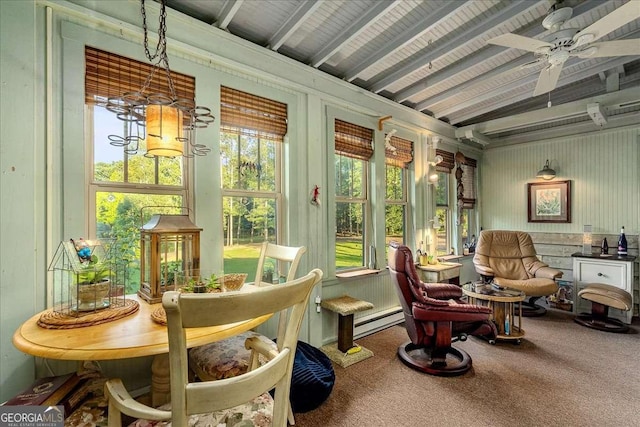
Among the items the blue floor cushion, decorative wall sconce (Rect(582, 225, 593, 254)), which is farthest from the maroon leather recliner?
decorative wall sconce (Rect(582, 225, 593, 254))

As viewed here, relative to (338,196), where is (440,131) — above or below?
above

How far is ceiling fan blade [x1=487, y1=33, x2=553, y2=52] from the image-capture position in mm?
1938

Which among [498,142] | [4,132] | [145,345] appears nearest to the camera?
[145,345]

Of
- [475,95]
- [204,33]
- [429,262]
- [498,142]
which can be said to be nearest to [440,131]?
[475,95]

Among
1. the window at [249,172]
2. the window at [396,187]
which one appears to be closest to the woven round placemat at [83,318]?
the window at [249,172]

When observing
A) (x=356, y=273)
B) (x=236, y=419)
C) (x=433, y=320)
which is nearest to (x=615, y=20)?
(x=433, y=320)

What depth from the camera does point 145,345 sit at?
3.69 feet

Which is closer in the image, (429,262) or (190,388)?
(190,388)

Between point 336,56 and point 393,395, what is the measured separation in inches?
122

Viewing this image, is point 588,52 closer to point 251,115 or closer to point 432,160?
point 432,160

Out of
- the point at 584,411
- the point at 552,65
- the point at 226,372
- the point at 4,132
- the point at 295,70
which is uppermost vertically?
the point at 295,70

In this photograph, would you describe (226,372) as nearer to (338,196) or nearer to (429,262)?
(338,196)

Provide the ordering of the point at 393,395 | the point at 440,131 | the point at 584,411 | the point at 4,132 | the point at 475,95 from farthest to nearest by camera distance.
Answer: the point at 440,131, the point at 475,95, the point at 393,395, the point at 584,411, the point at 4,132

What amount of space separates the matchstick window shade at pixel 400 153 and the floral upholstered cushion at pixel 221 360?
2929 millimetres
